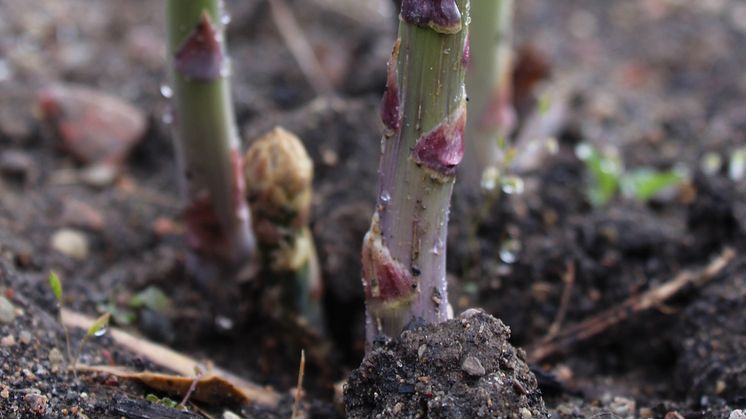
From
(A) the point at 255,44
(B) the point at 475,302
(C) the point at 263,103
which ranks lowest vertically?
(B) the point at 475,302

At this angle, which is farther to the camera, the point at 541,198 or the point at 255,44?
the point at 255,44

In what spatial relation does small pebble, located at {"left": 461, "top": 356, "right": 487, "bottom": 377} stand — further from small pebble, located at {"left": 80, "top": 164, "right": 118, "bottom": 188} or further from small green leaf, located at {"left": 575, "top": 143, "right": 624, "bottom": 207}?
small pebble, located at {"left": 80, "top": 164, "right": 118, "bottom": 188}

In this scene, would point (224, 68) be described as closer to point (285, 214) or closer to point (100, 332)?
point (285, 214)

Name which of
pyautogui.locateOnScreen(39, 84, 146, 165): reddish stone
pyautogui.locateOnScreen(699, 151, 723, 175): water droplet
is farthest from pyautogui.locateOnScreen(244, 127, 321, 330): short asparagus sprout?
pyautogui.locateOnScreen(699, 151, 723, 175): water droplet

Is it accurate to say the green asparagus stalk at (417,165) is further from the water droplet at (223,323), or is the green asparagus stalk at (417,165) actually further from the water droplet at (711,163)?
the water droplet at (711,163)

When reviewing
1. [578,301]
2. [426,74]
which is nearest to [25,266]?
[426,74]

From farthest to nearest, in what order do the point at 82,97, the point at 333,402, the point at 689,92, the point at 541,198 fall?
the point at 689,92
the point at 82,97
the point at 541,198
the point at 333,402

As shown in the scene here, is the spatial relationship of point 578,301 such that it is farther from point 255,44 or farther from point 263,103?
point 255,44
